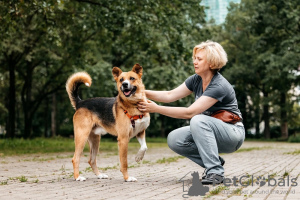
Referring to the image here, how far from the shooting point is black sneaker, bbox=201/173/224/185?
16.9ft

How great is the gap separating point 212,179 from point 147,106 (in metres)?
1.32

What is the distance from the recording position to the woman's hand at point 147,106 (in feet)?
17.8

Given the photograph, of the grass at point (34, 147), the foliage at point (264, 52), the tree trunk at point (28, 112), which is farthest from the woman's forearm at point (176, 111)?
the foliage at point (264, 52)

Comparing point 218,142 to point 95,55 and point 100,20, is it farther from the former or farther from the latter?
point 95,55

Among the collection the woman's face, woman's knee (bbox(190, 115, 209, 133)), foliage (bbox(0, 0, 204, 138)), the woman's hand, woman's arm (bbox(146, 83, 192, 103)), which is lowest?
woman's knee (bbox(190, 115, 209, 133))

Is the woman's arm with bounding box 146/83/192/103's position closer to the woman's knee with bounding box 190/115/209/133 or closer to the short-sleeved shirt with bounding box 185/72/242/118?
the short-sleeved shirt with bounding box 185/72/242/118

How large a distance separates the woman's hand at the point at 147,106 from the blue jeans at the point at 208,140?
0.55 metres

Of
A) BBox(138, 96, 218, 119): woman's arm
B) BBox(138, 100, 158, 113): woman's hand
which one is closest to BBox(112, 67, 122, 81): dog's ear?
BBox(138, 100, 158, 113): woman's hand

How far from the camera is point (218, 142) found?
5586 mm

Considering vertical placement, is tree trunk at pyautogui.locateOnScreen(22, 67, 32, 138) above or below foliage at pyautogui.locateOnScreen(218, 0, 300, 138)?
below

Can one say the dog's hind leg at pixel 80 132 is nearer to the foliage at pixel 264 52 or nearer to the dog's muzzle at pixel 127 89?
the dog's muzzle at pixel 127 89

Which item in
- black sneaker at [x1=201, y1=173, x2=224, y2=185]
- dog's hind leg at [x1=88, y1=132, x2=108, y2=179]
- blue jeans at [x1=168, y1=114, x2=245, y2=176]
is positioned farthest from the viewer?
dog's hind leg at [x1=88, y1=132, x2=108, y2=179]

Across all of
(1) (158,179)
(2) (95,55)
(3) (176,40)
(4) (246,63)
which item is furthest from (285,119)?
(1) (158,179)

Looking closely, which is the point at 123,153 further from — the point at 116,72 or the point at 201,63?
the point at 201,63
